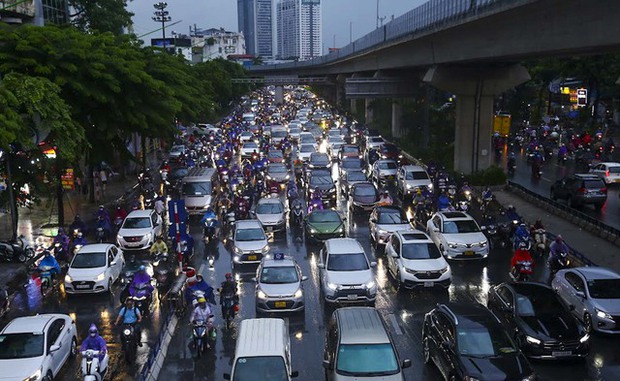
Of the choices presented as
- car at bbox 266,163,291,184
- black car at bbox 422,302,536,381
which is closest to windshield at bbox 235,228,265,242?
black car at bbox 422,302,536,381

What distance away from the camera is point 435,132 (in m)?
54.6

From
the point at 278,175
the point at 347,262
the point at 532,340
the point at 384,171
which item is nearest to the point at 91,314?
the point at 347,262

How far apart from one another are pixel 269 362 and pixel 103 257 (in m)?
10.4

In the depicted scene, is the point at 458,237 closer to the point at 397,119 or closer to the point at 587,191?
the point at 587,191

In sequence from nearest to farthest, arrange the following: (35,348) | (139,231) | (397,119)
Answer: (35,348), (139,231), (397,119)

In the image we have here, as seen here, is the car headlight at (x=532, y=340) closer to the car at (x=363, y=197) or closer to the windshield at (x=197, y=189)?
the car at (x=363, y=197)

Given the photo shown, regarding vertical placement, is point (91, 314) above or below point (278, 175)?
below

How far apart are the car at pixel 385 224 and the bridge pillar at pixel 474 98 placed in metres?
15.3

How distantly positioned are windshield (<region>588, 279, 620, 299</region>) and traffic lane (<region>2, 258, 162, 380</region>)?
36.8ft

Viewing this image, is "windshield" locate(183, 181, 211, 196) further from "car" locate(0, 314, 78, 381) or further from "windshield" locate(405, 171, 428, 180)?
"car" locate(0, 314, 78, 381)

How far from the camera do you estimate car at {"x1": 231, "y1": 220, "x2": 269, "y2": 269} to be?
862 inches

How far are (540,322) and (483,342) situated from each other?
2.58 meters

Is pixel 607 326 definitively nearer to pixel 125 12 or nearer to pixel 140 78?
pixel 140 78

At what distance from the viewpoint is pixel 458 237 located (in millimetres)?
22219
